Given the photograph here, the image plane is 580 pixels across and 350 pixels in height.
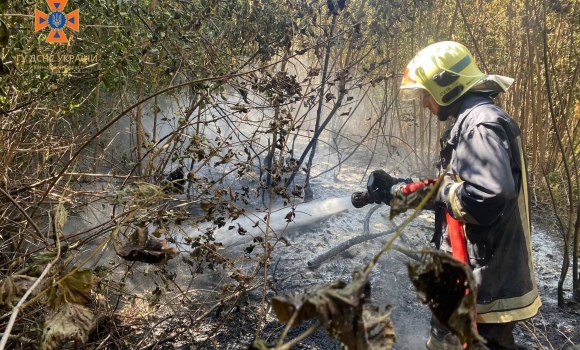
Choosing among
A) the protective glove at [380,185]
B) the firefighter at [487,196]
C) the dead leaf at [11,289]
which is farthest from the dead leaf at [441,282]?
the protective glove at [380,185]

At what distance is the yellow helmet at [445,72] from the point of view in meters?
2.15

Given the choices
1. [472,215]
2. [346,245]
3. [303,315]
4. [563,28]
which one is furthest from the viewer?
[563,28]

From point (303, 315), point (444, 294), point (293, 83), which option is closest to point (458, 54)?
point (293, 83)

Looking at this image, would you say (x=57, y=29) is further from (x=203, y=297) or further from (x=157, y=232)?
(x=203, y=297)

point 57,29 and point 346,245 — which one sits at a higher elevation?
point 57,29

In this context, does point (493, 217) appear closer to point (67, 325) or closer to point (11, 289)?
point (67, 325)

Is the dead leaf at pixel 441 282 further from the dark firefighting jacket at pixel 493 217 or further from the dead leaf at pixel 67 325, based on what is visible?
the dark firefighting jacket at pixel 493 217

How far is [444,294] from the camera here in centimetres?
77

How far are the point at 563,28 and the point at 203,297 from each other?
4559 millimetres

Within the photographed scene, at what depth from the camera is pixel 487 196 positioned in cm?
167

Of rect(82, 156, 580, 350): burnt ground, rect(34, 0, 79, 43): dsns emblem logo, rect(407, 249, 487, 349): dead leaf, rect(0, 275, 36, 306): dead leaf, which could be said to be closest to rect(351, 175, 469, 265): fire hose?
rect(82, 156, 580, 350): burnt ground

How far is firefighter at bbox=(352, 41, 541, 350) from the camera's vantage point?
1.72 meters

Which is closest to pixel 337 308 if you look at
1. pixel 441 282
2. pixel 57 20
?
pixel 441 282

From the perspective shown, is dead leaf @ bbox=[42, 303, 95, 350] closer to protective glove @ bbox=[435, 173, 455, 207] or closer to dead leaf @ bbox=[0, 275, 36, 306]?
dead leaf @ bbox=[0, 275, 36, 306]
